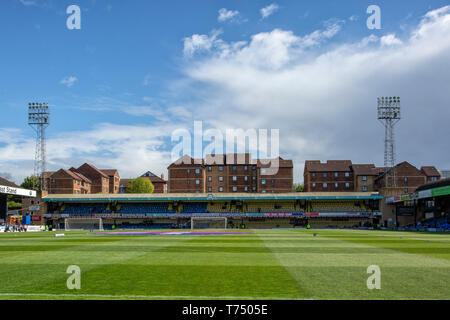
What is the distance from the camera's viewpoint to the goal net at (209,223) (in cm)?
6119

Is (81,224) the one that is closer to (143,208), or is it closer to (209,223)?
(143,208)

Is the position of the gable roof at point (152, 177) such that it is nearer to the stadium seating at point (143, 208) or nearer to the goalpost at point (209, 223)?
the stadium seating at point (143, 208)

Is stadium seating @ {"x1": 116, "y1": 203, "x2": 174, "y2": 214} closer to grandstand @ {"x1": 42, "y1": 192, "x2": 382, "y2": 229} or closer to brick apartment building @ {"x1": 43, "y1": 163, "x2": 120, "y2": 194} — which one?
grandstand @ {"x1": 42, "y1": 192, "x2": 382, "y2": 229}

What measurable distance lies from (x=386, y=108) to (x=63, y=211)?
6381 centimetres

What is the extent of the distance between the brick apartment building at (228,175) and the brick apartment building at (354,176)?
29.0 feet

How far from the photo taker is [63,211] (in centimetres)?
7106

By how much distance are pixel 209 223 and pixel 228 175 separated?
33304 mm

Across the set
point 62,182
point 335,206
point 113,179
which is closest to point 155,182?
point 113,179

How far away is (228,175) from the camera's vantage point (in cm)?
9394

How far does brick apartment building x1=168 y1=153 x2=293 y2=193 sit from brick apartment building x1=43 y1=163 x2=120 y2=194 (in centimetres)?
2604

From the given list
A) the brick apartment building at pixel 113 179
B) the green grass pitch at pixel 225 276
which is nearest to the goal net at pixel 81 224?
the green grass pitch at pixel 225 276
